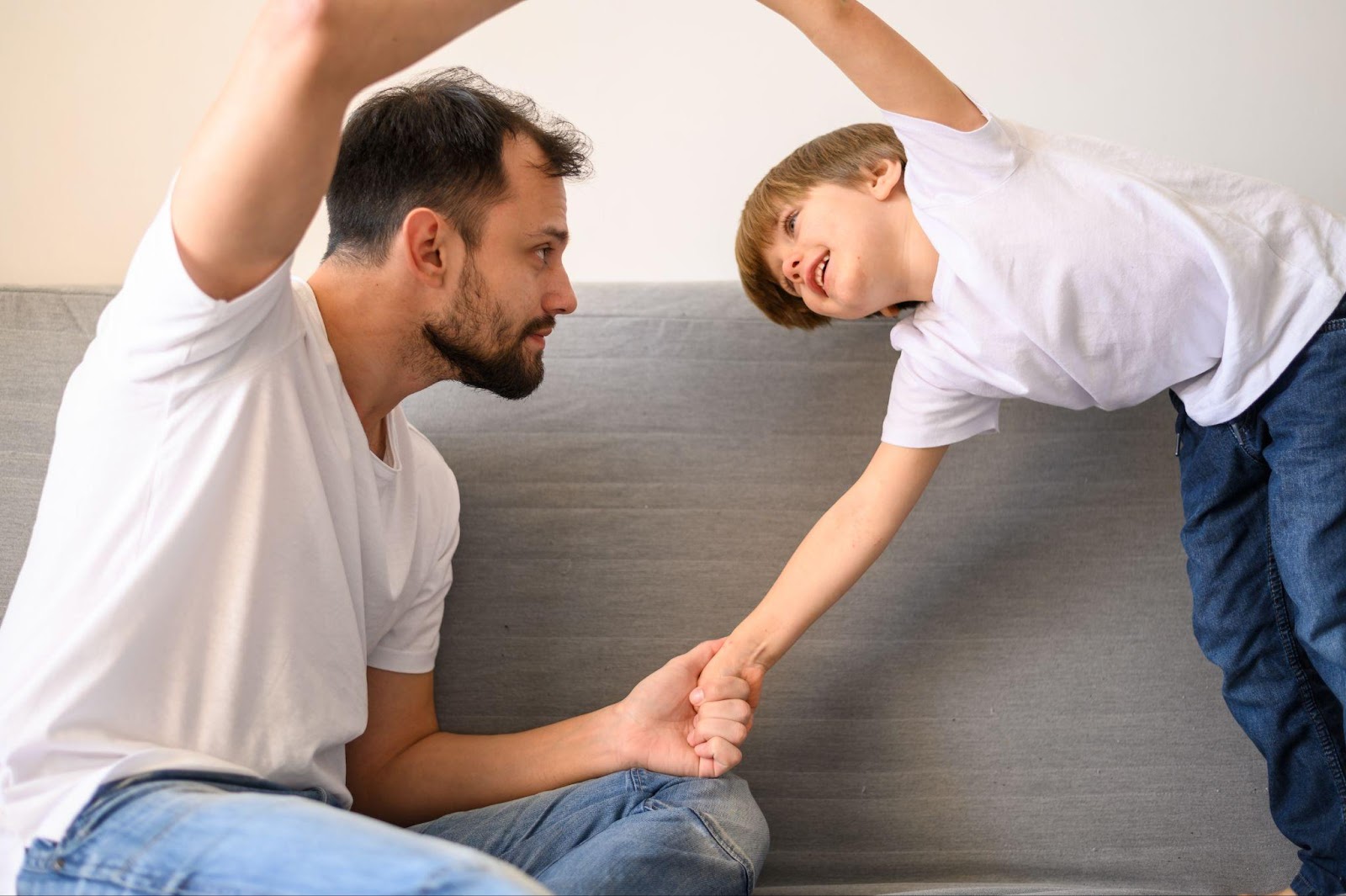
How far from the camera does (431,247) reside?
126 cm

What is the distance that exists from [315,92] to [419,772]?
872 mm

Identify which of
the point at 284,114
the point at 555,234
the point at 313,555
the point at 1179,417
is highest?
the point at 284,114

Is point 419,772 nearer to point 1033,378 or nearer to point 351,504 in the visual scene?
point 351,504

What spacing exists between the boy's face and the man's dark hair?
384 mm

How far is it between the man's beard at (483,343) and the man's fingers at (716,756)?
0.50m

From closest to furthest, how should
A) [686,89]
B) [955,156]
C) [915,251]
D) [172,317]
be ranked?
[172,317] → [955,156] → [915,251] → [686,89]

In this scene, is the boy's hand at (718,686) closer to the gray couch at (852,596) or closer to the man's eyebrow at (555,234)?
the gray couch at (852,596)

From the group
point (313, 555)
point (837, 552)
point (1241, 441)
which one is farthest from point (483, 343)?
point (1241, 441)

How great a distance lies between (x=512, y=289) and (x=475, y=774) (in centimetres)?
61

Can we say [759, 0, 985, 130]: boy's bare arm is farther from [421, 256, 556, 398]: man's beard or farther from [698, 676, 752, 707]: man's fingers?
[698, 676, 752, 707]: man's fingers

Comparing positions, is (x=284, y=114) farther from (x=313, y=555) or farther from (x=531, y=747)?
(x=531, y=747)

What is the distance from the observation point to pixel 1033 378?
1.36 m

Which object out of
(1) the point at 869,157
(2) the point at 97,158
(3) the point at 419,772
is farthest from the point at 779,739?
(2) the point at 97,158

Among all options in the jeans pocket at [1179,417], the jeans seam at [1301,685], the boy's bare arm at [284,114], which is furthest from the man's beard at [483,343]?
the jeans seam at [1301,685]
